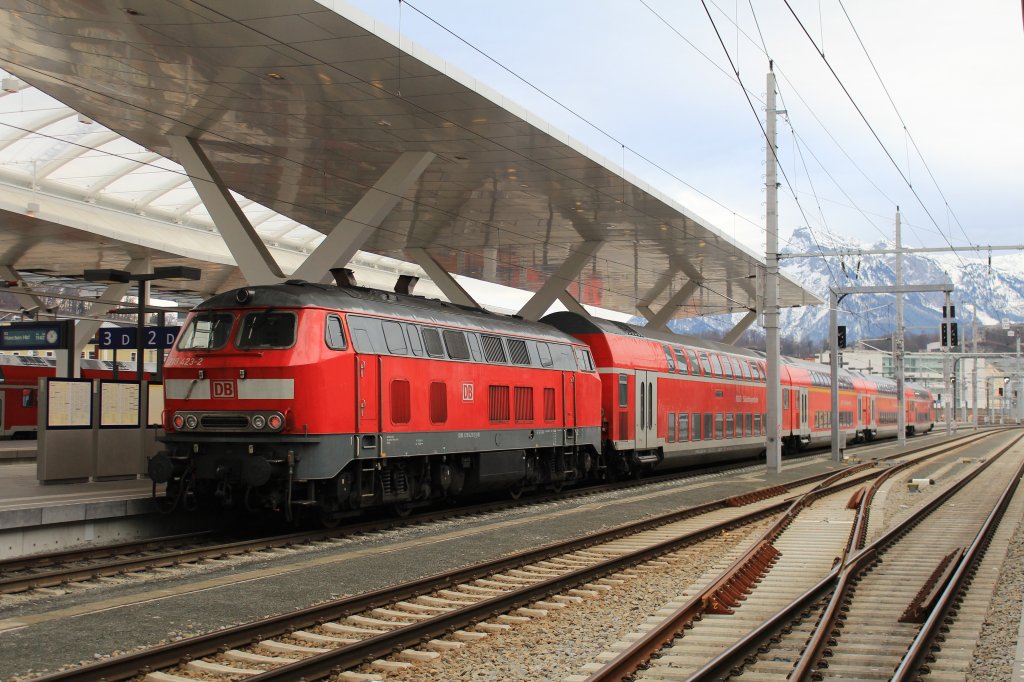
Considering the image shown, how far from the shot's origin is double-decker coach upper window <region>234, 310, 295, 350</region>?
15148 millimetres

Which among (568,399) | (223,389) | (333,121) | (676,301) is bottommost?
(568,399)

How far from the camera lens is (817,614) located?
10555mm

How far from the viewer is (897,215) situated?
2402 inches

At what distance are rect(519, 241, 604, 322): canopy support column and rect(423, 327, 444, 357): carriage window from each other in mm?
18026

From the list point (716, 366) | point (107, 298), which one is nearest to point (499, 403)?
point (716, 366)

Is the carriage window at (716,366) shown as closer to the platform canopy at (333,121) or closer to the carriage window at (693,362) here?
the carriage window at (693,362)

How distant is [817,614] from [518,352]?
433 inches

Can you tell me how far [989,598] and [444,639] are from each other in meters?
6.17

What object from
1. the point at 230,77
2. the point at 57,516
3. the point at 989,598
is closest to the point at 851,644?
the point at 989,598

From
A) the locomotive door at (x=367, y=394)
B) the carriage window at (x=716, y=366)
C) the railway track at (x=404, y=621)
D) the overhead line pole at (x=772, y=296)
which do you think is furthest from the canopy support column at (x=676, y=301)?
the railway track at (x=404, y=621)

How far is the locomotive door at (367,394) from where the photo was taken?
15.7 meters

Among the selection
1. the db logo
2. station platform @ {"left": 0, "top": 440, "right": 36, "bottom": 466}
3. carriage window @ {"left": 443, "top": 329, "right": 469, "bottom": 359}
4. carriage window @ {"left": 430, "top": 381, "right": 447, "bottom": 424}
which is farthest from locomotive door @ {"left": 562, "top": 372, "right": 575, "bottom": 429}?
station platform @ {"left": 0, "top": 440, "right": 36, "bottom": 466}

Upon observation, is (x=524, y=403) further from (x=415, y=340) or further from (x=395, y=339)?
(x=395, y=339)

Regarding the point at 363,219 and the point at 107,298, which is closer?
the point at 363,219
